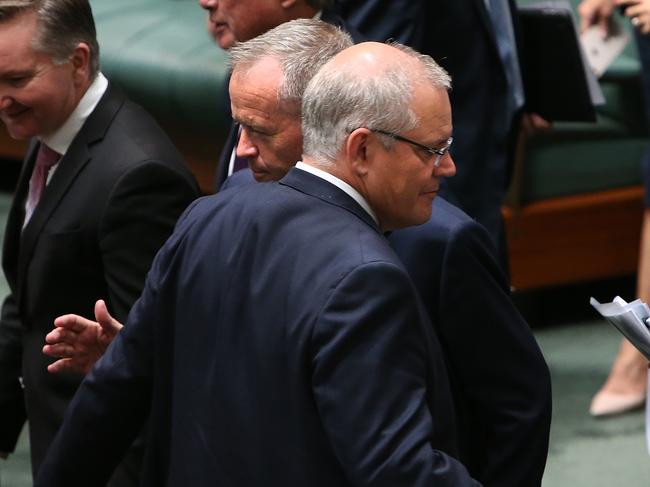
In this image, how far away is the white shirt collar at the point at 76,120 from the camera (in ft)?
8.24

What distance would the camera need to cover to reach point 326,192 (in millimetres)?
1797

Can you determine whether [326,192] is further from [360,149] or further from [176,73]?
[176,73]

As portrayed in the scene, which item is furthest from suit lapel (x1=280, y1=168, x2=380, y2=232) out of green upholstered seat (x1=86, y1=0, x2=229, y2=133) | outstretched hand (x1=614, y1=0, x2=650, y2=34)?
green upholstered seat (x1=86, y1=0, x2=229, y2=133)

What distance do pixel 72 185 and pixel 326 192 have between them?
0.78 metres

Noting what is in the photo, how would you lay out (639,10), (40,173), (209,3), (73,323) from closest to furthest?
1. (73,323)
2. (40,173)
3. (209,3)
4. (639,10)

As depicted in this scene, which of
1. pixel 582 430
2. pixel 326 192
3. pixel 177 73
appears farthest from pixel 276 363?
pixel 177 73

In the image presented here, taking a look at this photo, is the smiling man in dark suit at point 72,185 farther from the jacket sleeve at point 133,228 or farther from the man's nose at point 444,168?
the man's nose at point 444,168

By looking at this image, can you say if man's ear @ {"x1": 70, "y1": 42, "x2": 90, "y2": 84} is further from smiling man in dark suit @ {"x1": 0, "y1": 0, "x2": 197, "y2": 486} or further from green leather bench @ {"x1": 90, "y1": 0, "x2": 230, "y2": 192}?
green leather bench @ {"x1": 90, "y1": 0, "x2": 230, "y2": 192}

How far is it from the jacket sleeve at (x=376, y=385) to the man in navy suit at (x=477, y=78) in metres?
1.43

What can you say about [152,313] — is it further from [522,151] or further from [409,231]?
[522,151]

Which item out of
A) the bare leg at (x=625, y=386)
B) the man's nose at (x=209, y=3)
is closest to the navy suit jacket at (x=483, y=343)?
the man's nose at (x=209, y=3)

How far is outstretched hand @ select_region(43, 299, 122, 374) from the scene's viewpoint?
2.21 m

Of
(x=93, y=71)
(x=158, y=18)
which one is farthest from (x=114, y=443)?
(x=158, y=18)

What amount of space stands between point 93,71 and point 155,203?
291 mm
